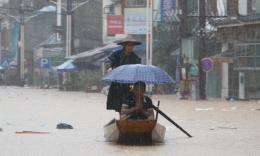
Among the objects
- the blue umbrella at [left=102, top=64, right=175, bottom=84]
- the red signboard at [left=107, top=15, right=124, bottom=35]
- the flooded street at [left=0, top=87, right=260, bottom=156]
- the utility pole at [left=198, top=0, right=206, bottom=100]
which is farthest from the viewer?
the red signboard at [left=107, top=15, right=124, bottom=35]

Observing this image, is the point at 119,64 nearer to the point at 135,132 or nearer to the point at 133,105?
the point at 133,105

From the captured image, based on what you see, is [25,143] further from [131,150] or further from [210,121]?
[210,121]

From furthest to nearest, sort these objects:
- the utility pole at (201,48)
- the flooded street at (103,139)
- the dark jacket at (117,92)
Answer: the utility pole at (201,48) → the dark jacket at (117,92) → the flooded street at (103,139)

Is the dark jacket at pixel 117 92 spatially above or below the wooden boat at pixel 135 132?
above

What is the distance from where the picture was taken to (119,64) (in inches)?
564

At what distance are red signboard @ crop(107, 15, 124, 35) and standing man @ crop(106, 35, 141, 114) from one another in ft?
131

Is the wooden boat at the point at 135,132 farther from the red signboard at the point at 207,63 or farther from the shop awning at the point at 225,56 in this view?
the shop awning at the point at 225,56

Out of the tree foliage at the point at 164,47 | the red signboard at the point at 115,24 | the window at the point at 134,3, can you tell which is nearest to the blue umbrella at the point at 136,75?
the tree foliage at the point at 164,47

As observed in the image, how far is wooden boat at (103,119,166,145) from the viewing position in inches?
508

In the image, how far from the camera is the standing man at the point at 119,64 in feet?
45.5

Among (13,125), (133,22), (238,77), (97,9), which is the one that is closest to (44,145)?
(13,125)

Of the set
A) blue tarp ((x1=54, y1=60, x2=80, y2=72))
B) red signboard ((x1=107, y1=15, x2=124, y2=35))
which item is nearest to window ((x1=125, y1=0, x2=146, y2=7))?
blue tarp ((x1=54, y1=60, x2=80, y2=72))

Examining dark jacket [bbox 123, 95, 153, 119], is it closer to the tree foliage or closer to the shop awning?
the shop awning

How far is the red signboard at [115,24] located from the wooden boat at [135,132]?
1597 inches
